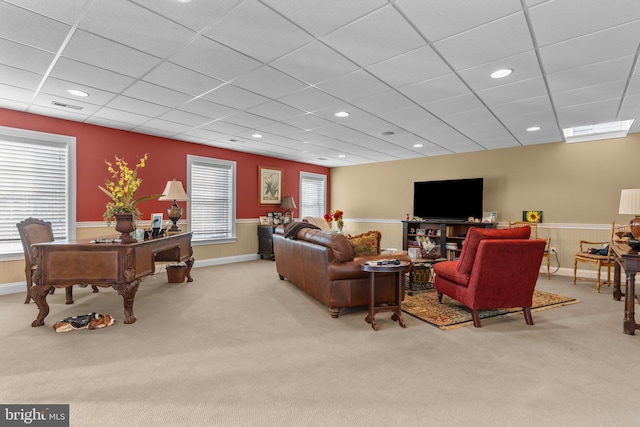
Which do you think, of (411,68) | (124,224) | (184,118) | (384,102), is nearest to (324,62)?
(411,68)

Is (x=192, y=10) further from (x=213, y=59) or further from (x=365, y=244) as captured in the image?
(x=365, y=244)

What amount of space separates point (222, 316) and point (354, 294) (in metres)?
1.44

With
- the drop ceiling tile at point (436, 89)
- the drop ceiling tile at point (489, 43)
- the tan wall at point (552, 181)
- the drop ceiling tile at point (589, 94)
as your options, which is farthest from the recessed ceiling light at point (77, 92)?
the tan wall at point (552, 181)

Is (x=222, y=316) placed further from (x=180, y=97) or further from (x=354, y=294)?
(x=180, y=97)

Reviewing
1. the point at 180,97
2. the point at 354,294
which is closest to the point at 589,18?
the point at 354,294

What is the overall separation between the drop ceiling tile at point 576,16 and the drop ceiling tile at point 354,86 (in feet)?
4.53

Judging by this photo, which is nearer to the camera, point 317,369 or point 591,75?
point 317,369

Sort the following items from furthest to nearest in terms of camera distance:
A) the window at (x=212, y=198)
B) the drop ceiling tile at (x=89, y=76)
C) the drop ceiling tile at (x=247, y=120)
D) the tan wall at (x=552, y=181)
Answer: the window at (x=212, y=198), the tan wall at (x=552, y=181), the drop ceiling tile at (x=247, y=120), the drop ceiling tile at (x=89, y=76)

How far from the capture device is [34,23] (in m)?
2.27

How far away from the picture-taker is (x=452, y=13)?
212 cm

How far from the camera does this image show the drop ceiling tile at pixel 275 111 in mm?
4008

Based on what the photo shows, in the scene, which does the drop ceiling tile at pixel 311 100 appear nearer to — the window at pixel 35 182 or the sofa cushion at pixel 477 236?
the sofa cushion at pixel 477 236

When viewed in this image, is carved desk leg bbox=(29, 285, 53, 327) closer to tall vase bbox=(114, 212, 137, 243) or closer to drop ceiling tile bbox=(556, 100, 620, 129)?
tall vase bbox=(114, 212, 137, 243)

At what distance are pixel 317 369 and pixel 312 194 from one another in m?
6.85
